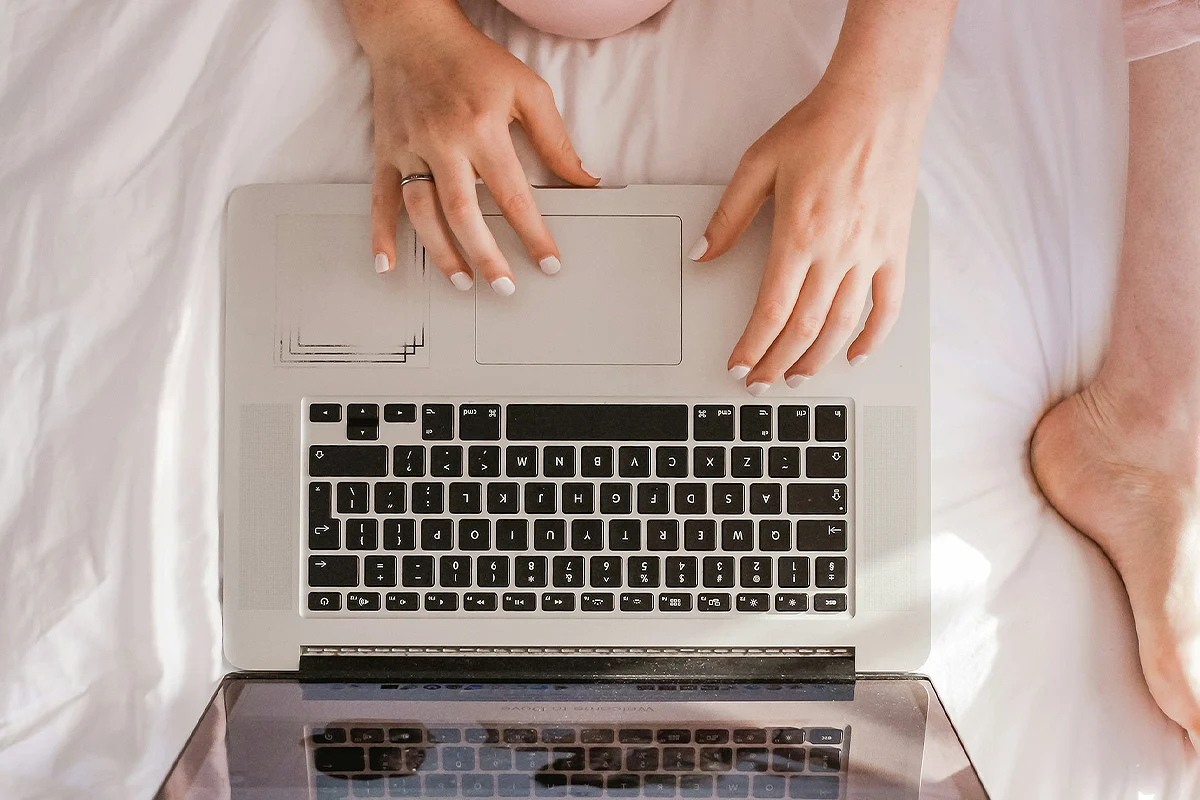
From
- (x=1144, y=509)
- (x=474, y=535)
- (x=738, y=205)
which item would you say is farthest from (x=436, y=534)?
Answer: (x=1144, y=509)

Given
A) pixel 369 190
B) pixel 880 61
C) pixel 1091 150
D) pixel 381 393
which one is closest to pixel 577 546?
pixel 381 393

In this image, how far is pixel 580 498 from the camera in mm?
644

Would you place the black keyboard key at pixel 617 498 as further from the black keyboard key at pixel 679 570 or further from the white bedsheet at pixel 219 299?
the white bedsheet at pixel 219 299

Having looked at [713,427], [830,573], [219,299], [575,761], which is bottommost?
[575,761]

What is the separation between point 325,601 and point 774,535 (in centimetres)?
36

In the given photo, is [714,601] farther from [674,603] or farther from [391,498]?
[391,498]

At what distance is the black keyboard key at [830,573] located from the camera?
64 cm

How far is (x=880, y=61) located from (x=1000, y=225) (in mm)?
198

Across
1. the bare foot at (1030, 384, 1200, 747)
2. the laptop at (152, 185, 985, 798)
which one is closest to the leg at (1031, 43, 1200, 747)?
the bare foot at (1030, 384, 1200, 747)

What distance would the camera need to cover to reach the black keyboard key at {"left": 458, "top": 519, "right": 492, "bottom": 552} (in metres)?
0.64

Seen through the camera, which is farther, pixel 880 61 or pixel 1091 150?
pixel 1091 150

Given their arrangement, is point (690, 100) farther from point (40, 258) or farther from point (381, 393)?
point (40, 258)

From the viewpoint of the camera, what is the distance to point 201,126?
2.28 feet

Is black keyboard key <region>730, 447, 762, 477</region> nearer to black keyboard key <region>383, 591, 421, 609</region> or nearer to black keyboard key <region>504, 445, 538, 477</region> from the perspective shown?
black keyboard key <region>504, 445, 538, 477</region>
